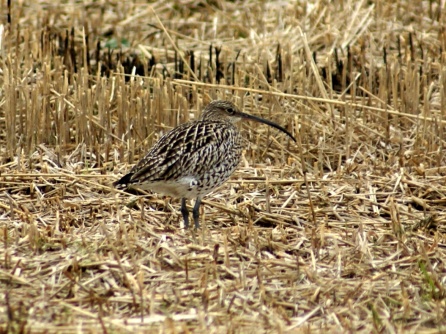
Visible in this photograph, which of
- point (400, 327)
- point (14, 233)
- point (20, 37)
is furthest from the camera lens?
point (20, 37)

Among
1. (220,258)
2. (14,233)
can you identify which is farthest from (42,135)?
(220,258)

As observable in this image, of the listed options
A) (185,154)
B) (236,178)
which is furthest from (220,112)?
(185,154)

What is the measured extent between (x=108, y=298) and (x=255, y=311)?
83 centimetres

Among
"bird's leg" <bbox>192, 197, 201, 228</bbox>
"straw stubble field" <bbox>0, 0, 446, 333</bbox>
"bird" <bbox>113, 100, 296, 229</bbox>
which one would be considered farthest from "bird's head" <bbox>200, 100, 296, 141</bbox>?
"bird's leg" <bbox>192, 197, 201, 228</bbox>

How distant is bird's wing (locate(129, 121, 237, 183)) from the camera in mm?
7094

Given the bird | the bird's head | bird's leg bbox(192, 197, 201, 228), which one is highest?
the bird's head

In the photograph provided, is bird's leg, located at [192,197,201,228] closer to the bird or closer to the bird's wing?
the bird

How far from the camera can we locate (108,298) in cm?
550

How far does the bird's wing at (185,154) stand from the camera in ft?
23.3

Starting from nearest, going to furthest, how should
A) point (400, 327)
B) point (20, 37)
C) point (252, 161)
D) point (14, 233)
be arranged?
point (400, 327) → point (14, 233) → point (252, 161) → point (20, 37)

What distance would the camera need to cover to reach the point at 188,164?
7.16 metres

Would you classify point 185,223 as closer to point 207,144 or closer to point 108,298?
point 207,144

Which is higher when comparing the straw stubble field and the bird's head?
the bird's head

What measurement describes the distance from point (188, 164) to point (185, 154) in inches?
3.3
